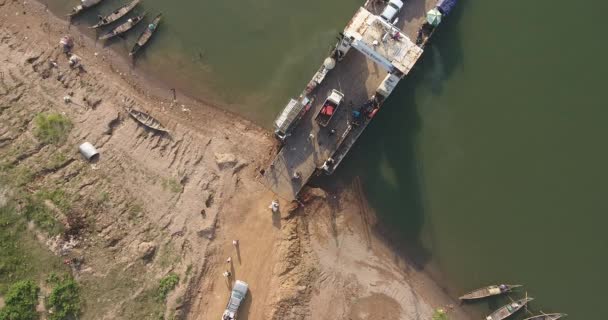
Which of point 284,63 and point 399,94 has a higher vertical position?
point 399,94

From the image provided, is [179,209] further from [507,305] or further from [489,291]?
[507,305]

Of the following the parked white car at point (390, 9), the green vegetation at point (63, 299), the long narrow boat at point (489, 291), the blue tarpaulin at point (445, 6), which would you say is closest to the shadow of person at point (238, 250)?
the green vegetation at point (63, 299)

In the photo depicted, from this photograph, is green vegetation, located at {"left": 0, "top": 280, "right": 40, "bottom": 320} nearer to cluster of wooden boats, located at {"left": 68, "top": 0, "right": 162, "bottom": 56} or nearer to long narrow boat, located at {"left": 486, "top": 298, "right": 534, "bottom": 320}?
cluster of wooden boats, located at {"left": 68, "top": 0, "right": 162, "bottom": 56}

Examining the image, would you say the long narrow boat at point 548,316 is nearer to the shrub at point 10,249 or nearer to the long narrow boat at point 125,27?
the shrub at point 10,249

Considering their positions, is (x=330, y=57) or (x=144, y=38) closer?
(x=330, y=57)

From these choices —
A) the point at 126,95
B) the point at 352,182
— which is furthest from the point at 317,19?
the point at 126,95

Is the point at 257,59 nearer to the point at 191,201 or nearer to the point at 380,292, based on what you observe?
the point at 191,201
